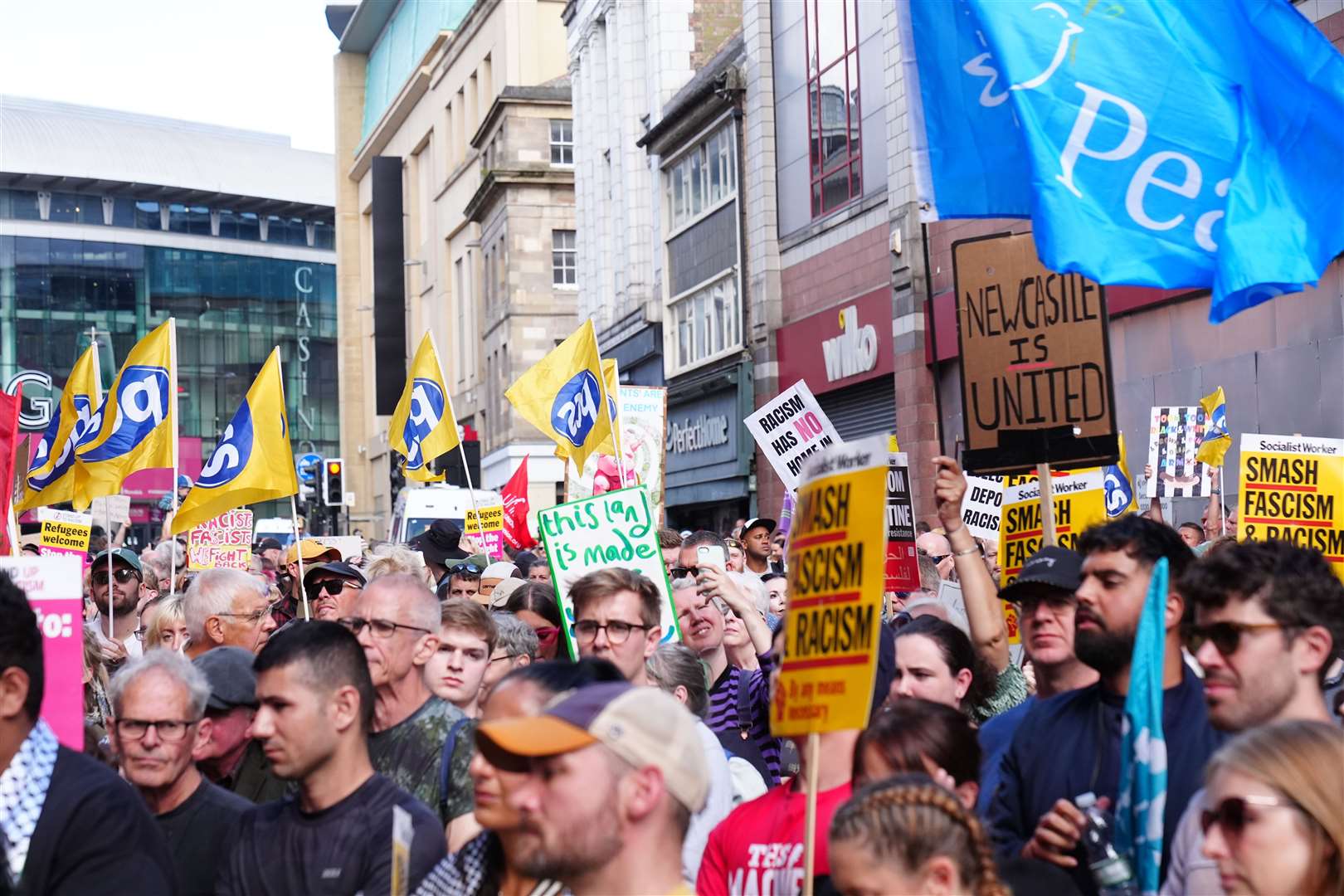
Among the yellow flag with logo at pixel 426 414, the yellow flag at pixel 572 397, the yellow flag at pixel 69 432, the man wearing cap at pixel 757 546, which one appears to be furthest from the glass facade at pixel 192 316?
the man wearing cap at pixel 757 546

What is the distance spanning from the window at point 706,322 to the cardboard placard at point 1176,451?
16915 mm

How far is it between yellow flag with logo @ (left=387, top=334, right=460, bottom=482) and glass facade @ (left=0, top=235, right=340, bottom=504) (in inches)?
3127

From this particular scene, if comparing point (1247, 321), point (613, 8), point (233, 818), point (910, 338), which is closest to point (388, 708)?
point (233, 818)

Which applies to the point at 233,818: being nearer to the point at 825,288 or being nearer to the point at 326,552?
the point at 326,552

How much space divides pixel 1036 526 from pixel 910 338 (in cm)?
1710

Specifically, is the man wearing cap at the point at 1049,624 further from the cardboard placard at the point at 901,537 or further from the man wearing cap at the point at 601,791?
the cardboard placard at the point at 901,537

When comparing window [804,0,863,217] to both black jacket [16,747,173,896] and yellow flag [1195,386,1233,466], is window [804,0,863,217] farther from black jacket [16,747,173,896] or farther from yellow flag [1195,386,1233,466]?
black jacket [16,747,173,896]

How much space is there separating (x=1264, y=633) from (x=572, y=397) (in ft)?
39.1

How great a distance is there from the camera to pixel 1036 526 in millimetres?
8023

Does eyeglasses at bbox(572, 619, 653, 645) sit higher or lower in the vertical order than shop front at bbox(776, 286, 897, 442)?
lower

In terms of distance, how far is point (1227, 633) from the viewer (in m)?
4.32

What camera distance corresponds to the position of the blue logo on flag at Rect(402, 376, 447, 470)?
1786 cm

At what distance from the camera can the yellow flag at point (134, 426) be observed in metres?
14.7

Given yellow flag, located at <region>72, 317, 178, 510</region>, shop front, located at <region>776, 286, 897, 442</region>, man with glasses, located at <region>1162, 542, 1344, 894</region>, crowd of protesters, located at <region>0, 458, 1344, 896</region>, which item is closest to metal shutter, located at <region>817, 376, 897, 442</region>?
shop front, located at <region>776, 286, 897, 442</region>
